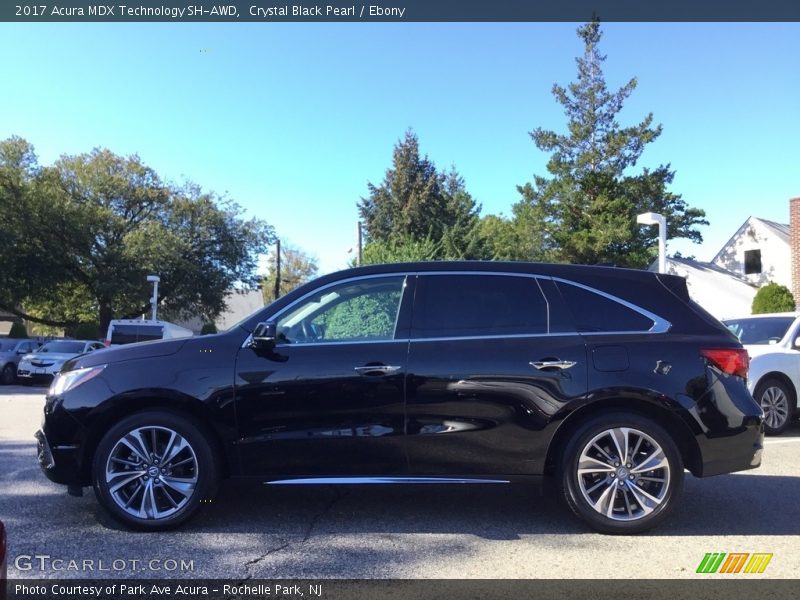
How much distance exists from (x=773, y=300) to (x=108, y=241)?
32800mm

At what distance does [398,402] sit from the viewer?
4.34 meters

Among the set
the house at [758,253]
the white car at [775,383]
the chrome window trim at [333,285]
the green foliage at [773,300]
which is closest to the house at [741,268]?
the house at [758,253]

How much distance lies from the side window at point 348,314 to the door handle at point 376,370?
23 cm

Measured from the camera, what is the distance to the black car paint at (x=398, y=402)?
14.3ft

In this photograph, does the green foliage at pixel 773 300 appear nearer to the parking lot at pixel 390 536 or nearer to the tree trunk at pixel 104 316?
the parking lot at pixel 390 536

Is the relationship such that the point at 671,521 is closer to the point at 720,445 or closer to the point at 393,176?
the point at 720,445

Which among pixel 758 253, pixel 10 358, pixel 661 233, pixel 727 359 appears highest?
pixel 758 253

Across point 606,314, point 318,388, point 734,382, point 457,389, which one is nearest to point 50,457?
point 318,388

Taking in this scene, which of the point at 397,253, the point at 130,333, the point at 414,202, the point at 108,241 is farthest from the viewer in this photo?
the point at 414,202

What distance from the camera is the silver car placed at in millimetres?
20156

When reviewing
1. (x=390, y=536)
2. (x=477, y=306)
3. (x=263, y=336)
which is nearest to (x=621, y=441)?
(x=477, y=306)

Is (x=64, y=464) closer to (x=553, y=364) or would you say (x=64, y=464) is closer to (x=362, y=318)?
(x=362, y=318)

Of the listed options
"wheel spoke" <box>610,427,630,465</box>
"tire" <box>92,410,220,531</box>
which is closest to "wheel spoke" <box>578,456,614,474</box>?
"wheel spoke" <box>610,427,630,465</box>

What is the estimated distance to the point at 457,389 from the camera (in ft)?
14.3
